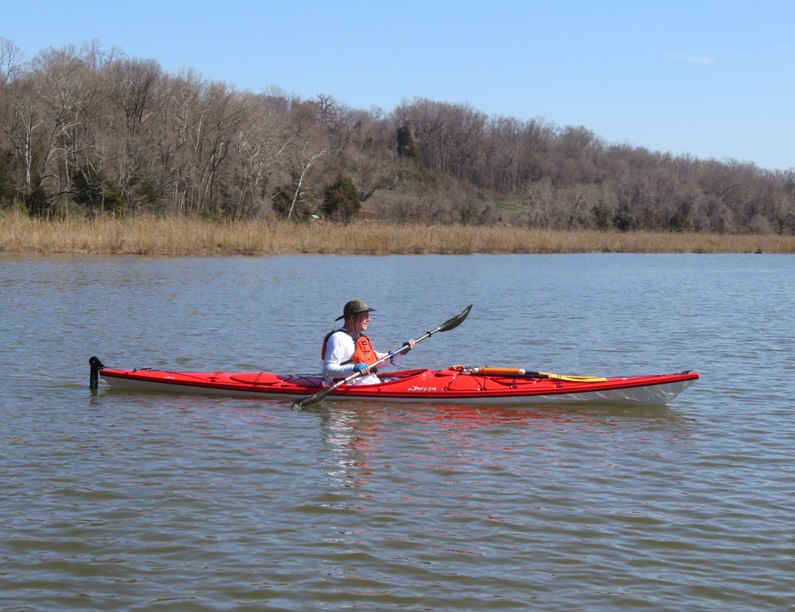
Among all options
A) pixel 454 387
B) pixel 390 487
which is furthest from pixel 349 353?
pixel 390 487

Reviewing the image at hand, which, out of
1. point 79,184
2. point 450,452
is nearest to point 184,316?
point 450,452

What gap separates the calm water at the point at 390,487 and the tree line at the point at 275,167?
2592cm

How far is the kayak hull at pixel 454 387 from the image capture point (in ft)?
31.2

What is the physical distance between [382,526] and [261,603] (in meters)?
1.32

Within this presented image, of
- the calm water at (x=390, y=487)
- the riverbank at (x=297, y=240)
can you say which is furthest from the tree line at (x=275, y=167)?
the calm water at (x=390, y=487)

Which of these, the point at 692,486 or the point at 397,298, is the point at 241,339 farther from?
the point at 692,486

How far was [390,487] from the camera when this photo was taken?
6836 mm

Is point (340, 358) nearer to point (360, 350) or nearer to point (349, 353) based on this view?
point (349, 353)

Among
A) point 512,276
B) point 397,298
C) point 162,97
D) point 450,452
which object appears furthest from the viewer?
point 162,97

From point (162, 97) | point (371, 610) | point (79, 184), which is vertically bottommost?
point (371, 610)

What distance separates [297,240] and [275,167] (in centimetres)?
2033

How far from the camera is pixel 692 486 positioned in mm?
6957

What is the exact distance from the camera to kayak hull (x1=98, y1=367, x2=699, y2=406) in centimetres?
951

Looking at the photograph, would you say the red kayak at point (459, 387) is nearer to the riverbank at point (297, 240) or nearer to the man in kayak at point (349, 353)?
the man in kayak at point (349, 353)
